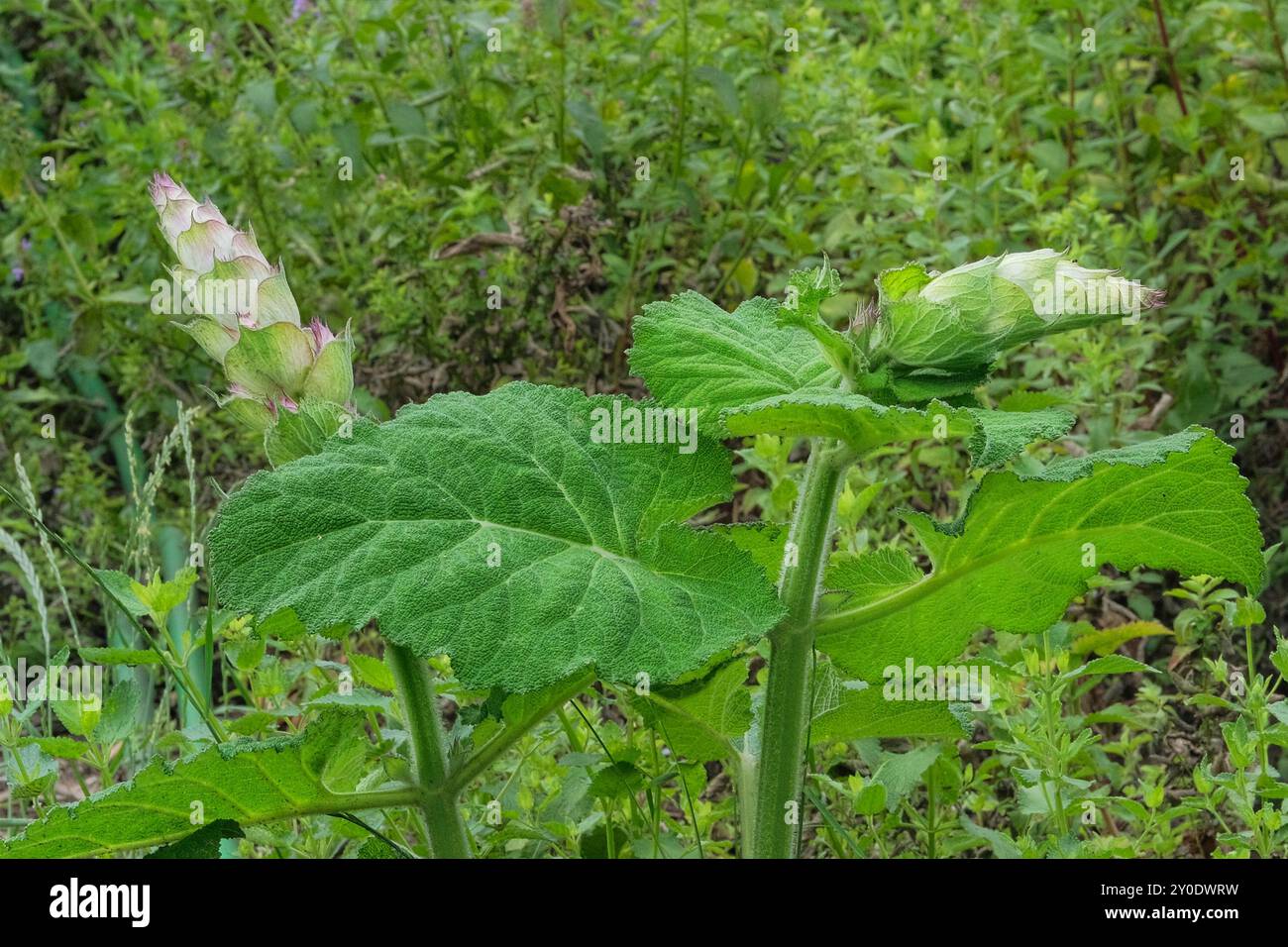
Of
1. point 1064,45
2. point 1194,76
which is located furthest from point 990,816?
point 1194,76

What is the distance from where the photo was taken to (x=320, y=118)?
2.85 metres

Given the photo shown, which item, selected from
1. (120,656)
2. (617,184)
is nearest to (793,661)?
(120,656)

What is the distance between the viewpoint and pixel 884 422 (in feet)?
2.93

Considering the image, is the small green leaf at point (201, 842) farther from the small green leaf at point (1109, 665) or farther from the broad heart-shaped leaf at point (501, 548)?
the small green leaf at point (1109, 665)

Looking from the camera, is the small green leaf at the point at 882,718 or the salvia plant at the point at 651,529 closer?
the salvia plant at the point at 651,529

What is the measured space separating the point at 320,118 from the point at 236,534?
2127 mm

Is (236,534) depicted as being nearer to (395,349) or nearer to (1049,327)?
(1049,327)

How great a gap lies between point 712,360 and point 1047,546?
A: 0.27 m

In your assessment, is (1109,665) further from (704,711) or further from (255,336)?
(255,336)

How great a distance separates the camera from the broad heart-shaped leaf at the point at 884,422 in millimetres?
868

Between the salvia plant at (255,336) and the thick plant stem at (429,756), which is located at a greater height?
the salvia plant at (255,336)

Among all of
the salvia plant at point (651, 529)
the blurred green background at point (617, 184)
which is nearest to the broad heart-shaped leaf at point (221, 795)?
the salvia plant at point (651, 529)

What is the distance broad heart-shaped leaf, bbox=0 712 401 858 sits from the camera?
3.07 feet

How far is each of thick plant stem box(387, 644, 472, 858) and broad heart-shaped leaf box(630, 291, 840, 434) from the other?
257 millimetres
